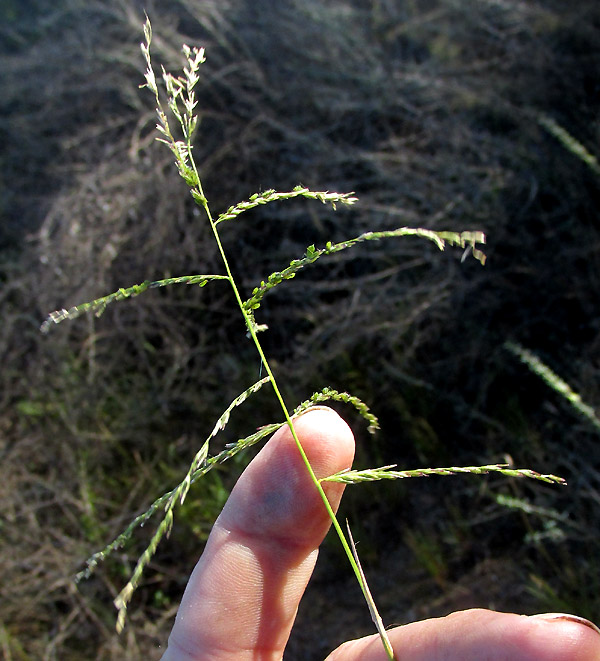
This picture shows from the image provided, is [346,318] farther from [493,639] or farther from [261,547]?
[493,639]

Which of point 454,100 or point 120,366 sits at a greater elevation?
point 454,100

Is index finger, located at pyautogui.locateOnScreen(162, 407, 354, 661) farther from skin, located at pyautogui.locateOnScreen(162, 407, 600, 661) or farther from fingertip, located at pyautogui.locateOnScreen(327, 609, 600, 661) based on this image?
fingertip, located at pyautogui.locateOnScreen(327, 609, 600, 661)

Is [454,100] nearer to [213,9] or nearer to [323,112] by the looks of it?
[323,112]

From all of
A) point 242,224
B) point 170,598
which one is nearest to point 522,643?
point 170,598

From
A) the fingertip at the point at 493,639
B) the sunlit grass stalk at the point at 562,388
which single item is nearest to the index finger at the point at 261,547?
the fingertip at the point at 493,639

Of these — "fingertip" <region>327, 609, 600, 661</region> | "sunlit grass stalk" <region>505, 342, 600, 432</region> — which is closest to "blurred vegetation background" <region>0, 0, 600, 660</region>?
"sunlit grass stalk" <region>505, 342, 600, 432</region>

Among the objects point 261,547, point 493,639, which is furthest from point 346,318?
point 493,639
